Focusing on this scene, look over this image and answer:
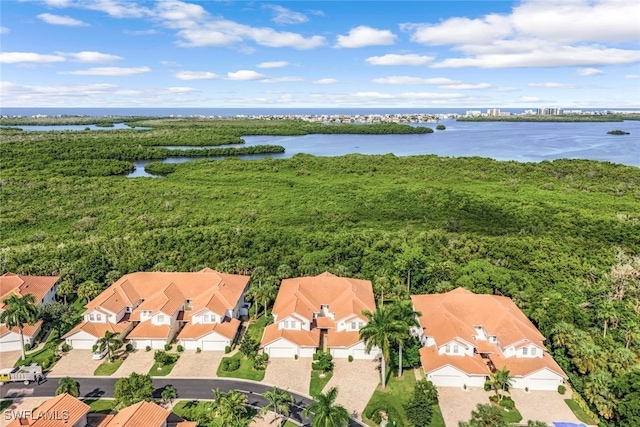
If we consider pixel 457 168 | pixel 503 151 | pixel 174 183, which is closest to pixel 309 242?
pixel 174 183

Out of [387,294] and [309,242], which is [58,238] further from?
[387,294]

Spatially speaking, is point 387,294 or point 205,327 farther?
point 387,294

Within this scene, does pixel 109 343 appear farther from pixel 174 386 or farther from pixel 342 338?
pixel 342 338

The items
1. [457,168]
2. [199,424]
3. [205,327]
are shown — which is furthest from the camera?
[457,168]

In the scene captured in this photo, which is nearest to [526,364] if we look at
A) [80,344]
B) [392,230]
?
[392,230]

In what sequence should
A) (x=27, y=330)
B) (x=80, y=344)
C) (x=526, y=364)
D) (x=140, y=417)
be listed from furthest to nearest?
(x=27, y=330) → (x=80, y=344) → (x=526, y=364) → (x=140, y=417)

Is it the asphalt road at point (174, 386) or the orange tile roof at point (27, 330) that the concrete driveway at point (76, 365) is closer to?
the asphalt road at point (174, 386)

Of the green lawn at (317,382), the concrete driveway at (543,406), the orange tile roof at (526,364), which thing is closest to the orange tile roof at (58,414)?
the green lawn at (317,382)
